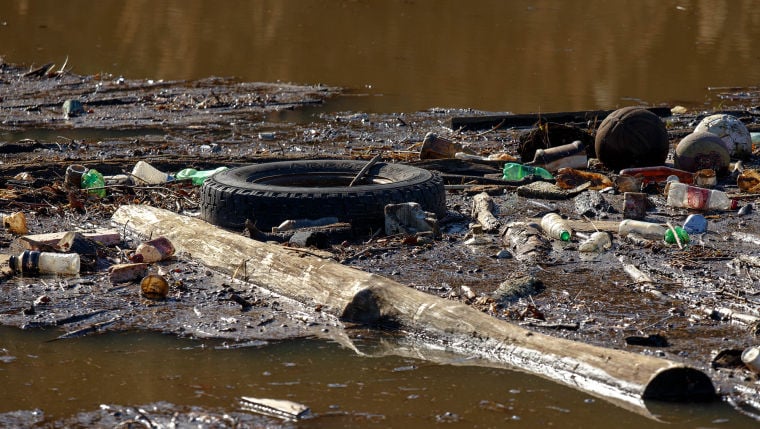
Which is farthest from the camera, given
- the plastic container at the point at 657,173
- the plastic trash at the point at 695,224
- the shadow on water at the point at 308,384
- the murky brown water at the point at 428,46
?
the murky brown water at the point at 428,46

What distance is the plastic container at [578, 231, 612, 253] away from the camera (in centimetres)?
594

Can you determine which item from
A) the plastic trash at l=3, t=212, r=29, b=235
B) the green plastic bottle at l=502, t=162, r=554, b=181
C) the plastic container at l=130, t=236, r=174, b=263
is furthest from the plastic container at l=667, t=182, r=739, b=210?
the plastic trash at l=3, t=212, r=29, b=235

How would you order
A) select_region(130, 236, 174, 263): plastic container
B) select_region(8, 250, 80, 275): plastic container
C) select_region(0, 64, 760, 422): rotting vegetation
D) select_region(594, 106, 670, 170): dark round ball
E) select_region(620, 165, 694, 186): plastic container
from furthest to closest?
select_region(594, 106, 670, 170): dark round ball → select_region(620, 165, 694, 186): plastic container → select_region(130, 236, 174, 263): plastic container → select_region(8, 250, 80, 275): plastic container → select_region(0, 64, 760, 422): rotting vegetation

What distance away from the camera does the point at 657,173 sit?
26.1 ft

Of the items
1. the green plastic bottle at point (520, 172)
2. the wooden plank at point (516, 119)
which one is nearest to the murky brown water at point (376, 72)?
the wooden plank at point (516, 119)

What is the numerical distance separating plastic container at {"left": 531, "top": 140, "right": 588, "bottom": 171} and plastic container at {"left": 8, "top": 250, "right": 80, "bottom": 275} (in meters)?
4.04

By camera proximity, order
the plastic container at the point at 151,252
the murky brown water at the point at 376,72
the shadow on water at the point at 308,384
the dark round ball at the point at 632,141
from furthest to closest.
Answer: the dark round ball at the point at 632,141
the plastic container at the point at 151,252
the murky brown water at the point at 376,72
the shadow on water at the point at 308,384

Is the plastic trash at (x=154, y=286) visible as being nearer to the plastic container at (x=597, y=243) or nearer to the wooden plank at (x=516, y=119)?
the plastic container at (x=597, y=243)

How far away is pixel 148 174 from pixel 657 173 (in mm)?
3911

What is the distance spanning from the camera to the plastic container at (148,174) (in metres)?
7.91

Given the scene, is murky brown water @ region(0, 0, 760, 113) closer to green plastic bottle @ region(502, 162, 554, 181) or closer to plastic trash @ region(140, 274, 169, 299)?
green plastic bottle @ region(502, 162, 554, 181)

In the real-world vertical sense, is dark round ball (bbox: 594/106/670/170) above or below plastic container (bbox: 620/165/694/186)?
above

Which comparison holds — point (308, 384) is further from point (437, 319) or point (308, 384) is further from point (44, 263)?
point (44, 263)

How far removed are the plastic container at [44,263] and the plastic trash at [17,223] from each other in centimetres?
92
